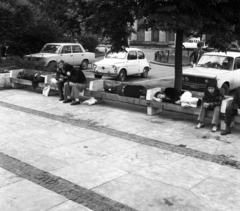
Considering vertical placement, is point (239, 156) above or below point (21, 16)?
below

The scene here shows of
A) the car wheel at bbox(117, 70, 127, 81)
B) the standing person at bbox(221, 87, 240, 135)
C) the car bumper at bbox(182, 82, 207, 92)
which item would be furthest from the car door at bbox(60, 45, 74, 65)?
the standing person at bbox(221, 87, 240, 135)

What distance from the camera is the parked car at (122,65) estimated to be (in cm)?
1680

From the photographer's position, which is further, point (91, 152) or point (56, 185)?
point (91, 152)

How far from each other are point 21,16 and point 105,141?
13.0m

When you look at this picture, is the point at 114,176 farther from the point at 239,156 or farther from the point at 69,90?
the point at 69,90

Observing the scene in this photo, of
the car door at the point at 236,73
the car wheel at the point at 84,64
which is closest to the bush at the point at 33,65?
the car wheel at the point at 84,64

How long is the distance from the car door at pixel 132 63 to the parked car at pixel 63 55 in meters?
4.17

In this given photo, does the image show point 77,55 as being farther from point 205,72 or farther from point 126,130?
point 126,130

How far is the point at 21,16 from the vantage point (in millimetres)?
18391

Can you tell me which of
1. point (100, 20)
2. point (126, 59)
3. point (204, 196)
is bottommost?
point (204, 196)

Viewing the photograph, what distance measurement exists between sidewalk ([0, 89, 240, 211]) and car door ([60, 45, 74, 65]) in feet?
34.4

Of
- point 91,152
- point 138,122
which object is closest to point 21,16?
point 138,122

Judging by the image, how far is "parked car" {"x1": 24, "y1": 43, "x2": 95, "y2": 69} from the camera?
19188 mm

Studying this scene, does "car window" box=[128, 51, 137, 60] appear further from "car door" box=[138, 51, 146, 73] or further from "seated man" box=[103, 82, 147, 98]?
"seated man" box=[103, 82, 147, 98]
